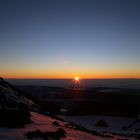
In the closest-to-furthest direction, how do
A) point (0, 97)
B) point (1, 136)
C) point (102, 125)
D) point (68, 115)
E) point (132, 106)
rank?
point (1, 136)
point (0, 97)
point (102, 125)
point (68, 115)
point (132, 106)

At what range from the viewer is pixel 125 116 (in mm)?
38281

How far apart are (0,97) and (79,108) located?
23.4 metres

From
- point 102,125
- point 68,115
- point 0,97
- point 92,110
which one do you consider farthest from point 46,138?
point 92,110

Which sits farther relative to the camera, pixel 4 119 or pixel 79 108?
pixel 79 108

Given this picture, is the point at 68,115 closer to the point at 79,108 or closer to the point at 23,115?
the point at 79,108

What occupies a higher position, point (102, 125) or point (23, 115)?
point (23, 115)

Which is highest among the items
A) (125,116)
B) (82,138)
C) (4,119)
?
(4,119)

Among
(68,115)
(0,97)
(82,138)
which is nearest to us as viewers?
(82,138)

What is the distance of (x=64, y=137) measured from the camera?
10.8m

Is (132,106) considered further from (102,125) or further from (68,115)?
(102,125)

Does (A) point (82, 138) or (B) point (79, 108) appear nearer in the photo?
(A) point (82, 138)

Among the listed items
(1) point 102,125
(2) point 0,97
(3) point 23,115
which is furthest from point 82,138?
(1) point 102,125

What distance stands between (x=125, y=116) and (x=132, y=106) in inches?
103

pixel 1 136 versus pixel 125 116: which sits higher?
pixel 1 136
